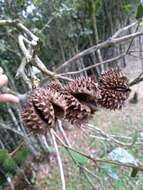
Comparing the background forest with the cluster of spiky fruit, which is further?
the background forest

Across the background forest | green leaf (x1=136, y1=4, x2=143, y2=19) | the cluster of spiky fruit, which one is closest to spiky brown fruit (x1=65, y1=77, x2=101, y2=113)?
the cluster of spiky fruit

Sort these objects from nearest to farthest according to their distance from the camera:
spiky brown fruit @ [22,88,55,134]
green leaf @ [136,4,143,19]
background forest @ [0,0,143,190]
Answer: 1. spiky brown fruit @ [22,88,55,134]
2. green leaf @ [136,4,143,19]
3. background forest @ [0,0,143,190]

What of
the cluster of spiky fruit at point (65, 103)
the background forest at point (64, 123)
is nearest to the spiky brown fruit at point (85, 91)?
the cluster of spiky fruit at point (65, 103)

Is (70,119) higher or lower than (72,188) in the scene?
higher

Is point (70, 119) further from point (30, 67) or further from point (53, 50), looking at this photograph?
point (53, 50)

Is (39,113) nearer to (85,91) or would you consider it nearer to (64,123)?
(85,91)

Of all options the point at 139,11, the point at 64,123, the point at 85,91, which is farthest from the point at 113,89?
the point at 64,123

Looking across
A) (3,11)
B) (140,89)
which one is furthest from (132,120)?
(3,11)

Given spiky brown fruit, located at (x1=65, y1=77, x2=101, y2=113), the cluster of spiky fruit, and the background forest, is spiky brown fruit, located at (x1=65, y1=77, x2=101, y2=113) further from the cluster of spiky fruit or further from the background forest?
the background forest
